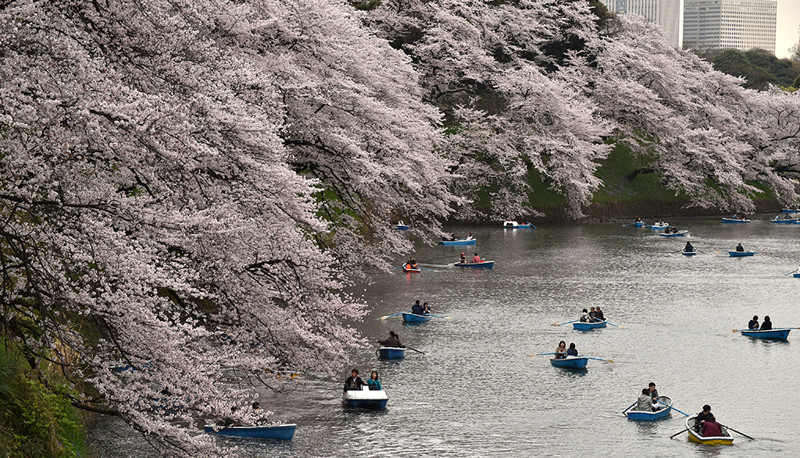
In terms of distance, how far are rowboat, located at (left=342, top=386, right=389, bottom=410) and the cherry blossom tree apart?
7.57 ft

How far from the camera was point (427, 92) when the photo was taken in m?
60.7

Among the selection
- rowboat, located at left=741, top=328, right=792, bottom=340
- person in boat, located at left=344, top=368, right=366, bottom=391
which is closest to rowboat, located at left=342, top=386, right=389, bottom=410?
person in boat, located at left=344, top=368, right=366, bottom=391

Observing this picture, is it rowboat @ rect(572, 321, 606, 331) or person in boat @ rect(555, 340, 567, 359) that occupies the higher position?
person in boat @ rect(555, 340, 567, 359)

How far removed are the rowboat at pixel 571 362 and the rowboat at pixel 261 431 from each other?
10.3 meters

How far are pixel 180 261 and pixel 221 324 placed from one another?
8.48 feet

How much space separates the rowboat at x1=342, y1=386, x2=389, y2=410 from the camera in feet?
72.0

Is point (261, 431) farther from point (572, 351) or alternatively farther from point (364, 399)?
point (572, 351)

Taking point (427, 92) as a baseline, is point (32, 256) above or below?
below

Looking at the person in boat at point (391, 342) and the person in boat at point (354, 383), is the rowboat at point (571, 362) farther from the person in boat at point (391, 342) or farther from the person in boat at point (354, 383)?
the person in boat at point (354, 383)

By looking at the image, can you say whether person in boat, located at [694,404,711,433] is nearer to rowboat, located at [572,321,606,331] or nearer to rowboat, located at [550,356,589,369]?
rowboat, located at [550,356,589,369]

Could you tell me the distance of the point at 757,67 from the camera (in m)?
112

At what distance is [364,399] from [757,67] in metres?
104

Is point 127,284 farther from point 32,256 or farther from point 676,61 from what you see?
point 676,61

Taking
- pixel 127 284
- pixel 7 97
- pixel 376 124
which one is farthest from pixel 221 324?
pixel 376 124
